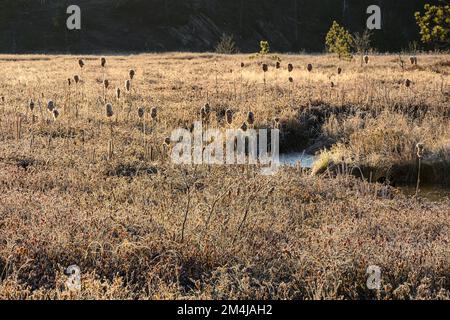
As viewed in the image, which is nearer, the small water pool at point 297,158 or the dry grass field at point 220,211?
the dry grass field at point 220,211

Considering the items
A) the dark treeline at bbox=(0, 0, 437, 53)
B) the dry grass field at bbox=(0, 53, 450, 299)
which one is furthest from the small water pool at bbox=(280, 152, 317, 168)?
the dark treeline at bbox=(0, 0, 437, 53)

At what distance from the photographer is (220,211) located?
6188 mm

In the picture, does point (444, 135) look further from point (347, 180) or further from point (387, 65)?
point (387, 65)

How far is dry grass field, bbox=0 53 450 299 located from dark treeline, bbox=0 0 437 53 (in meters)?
48.1

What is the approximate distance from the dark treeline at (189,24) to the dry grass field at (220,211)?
48074 millimetres

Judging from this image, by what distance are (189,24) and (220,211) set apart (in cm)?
6093

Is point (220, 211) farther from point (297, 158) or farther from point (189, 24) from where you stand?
point (189, 24)

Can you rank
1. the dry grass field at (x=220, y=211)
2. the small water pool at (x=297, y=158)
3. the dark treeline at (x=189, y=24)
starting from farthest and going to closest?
the dark treeline at (x=189, y=24)
the small water pool at (x=297, y=158)
the dry grass field at (x=220, y=211)

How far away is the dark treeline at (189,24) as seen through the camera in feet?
194

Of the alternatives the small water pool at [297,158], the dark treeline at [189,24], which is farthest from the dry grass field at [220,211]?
the dark treeline at [189,24]

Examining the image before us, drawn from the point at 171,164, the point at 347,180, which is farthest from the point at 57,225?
the point at 347,180

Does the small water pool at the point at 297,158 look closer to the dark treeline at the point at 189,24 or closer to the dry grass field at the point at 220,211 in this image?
the dry grass field at the point at 220,211

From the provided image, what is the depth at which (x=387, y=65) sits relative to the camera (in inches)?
971

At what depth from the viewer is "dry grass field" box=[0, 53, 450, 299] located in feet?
14.9
